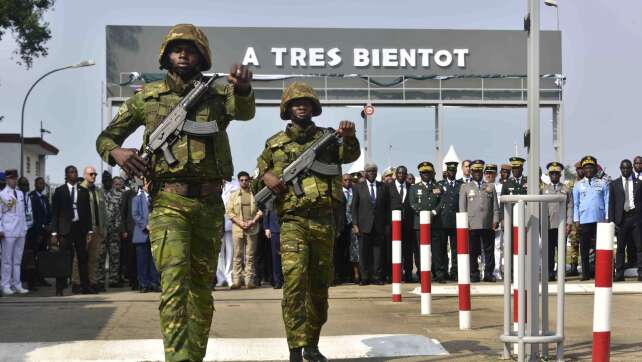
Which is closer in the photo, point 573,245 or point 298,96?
point 298,96

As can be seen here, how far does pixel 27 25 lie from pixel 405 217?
25.6 meters

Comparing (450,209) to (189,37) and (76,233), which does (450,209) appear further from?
(189,37)

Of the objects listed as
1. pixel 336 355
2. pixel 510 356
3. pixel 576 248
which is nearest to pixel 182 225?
pixel 336 355

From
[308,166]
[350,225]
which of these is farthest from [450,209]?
[308,166]

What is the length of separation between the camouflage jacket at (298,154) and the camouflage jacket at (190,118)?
1.27m

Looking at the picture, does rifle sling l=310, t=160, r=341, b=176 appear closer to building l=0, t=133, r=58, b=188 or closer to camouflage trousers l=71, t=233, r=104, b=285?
camouflage trousers l=71, t=233, r=104, b=285

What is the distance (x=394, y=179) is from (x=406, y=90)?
1614 centimetres

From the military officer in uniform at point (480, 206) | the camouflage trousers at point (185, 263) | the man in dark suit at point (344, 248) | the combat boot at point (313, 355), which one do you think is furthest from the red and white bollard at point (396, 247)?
the camouflage trousers at point (185, 263)

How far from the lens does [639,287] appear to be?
1555 cm

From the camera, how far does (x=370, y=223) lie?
59.4 feet

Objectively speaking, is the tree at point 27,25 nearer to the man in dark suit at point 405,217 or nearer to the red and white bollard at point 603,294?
the man in dark suit at point 405,217

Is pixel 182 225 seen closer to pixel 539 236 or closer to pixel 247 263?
pixel 539 236

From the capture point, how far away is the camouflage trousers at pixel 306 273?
25.4 ft

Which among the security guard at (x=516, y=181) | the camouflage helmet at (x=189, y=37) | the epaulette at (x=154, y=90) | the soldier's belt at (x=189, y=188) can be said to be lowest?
the soldier's belt at (x=189, y=188)
